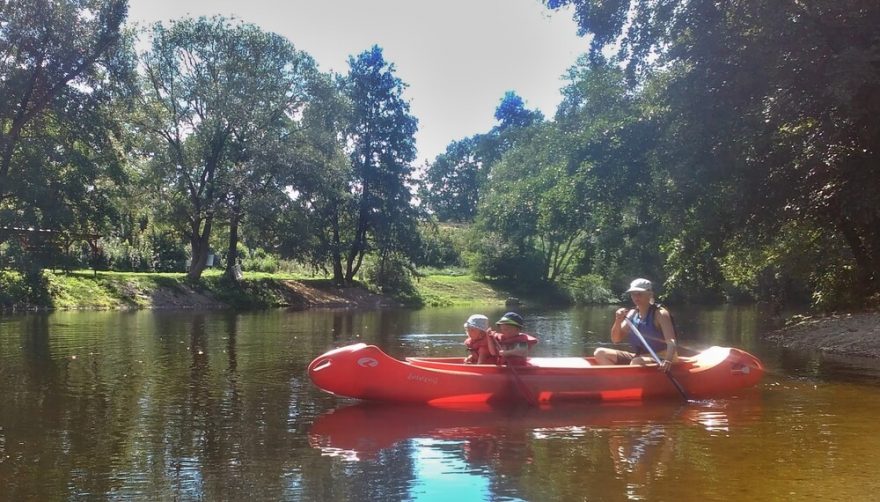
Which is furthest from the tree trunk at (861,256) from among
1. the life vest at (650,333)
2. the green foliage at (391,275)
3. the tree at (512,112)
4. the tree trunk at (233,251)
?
the tree at (512,112)

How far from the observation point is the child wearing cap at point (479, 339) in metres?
9.48

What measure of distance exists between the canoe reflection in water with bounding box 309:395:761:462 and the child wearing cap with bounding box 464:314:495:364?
80cm

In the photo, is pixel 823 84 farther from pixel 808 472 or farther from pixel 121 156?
pixel 121 156

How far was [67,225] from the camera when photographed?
2453 centimetres

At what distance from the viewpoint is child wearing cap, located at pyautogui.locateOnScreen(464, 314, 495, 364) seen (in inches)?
373

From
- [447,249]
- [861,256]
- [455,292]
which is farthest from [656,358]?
[447,249]

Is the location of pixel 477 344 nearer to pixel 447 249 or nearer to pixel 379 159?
pixel 379 159

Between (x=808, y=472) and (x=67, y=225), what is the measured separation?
2457 cm

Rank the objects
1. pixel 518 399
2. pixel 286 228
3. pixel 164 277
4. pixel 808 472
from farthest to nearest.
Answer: pixel 286 228
pixel 164 277
pixel 518 399
pixel 808 472

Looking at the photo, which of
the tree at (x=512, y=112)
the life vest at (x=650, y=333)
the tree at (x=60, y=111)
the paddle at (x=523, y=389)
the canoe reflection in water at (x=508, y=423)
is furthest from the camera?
the tree at (x=512, y=112)

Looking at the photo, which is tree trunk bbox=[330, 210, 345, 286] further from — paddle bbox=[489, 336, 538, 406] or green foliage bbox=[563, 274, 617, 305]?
paddle bbox=[489, 336, 538, 406]

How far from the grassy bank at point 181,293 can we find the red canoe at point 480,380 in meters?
20.9

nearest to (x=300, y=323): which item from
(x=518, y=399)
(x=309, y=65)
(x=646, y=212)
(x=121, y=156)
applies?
(x=121, y=156)

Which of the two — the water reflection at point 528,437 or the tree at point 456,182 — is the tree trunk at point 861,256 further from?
the tree at point 456,182
